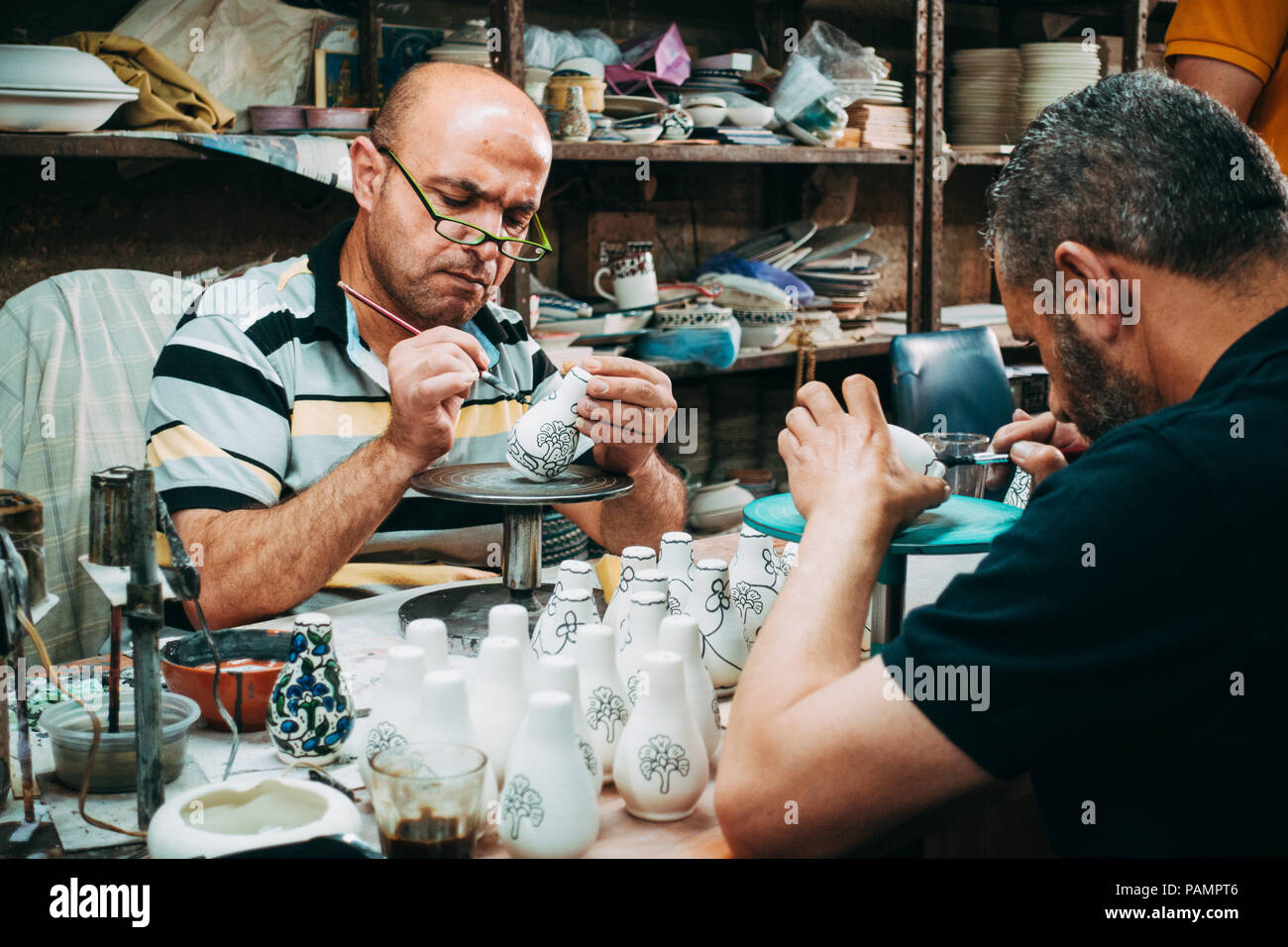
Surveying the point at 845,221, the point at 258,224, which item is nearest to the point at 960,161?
the point at 845,221

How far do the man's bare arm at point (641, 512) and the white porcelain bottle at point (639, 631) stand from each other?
0.78 m

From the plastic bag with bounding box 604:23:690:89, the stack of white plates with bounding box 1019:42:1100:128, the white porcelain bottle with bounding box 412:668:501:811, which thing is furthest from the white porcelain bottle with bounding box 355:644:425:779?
the stack of white plates with bounding box 1019:42:1100:128

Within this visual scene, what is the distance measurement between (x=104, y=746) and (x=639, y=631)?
498 mm

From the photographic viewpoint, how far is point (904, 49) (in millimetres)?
4215

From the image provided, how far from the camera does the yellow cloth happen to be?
2355 millimetres

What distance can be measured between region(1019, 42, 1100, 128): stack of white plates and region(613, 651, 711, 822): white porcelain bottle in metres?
3.37

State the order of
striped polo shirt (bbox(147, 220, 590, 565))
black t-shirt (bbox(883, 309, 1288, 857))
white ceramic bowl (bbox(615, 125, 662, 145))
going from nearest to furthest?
black t-shirt (bbox(883, 309, 1288, 857)) → striped polo shirt (bbox(147, 220, 590, 565)) → white ceramic bowl (bbox(615, 125, 662, 145))

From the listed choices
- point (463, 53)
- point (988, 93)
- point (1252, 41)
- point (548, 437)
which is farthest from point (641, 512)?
point (988, 93)

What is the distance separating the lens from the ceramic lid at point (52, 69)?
2121 millimetres

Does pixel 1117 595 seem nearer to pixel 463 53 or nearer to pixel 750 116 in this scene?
pixel 463 53

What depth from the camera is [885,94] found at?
354cm

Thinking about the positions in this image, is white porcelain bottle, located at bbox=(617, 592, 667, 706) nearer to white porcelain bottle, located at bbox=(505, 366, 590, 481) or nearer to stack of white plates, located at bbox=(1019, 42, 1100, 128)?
white porcelain bottle, located at bbox=(505, 366, 590, 481)

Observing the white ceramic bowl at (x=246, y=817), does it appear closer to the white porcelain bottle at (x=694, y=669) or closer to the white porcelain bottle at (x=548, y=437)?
the white porcelain bottle at (x=694, y=669)

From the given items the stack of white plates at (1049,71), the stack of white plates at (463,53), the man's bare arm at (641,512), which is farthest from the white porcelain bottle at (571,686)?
the stack of white plates at (1049,71)
